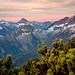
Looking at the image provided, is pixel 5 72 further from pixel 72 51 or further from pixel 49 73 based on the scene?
pixel 72 51

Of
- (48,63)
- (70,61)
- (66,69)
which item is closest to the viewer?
(70,61)

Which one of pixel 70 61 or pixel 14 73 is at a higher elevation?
pixel 70 61

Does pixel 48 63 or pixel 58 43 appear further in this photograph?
pixel 58 43

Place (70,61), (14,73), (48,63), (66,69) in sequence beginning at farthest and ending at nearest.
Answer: (14,73), (48,63), (66,69), (70,61)

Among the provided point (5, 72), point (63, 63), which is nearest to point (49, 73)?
point (63, 63)

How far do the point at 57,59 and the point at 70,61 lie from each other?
12.1ft

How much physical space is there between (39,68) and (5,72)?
4.12 metres

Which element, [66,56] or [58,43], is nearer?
[66,56]

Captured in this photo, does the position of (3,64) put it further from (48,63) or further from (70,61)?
(70,61)

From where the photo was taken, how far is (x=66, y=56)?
27516 millimetres

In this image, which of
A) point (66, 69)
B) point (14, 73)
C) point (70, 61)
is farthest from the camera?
point (14, 73)

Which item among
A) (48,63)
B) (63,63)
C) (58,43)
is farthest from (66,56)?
(58,43)

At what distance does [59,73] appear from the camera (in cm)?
2867

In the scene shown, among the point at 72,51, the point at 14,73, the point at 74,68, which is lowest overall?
the point at 14,73
